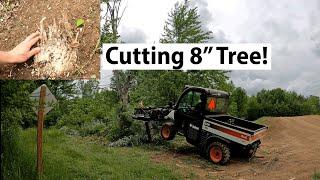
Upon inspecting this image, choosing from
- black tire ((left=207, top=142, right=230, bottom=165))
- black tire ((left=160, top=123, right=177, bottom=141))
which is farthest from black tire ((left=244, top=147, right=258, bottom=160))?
black tire ((left=160, top=123, right=177, bottom=141))

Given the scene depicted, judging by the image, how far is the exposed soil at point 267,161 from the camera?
12.1 m

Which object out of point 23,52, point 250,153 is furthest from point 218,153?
point 23,52

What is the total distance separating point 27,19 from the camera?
5758 millimetres

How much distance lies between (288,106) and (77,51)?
2877 centimetres

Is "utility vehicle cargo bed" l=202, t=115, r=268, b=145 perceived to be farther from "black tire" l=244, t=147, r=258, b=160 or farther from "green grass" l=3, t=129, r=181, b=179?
"green grass" l=3, t=129, r=181, b=179

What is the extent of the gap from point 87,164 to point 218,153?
189 inches

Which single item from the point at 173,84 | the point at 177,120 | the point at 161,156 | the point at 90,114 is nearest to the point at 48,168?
the point at 161,156

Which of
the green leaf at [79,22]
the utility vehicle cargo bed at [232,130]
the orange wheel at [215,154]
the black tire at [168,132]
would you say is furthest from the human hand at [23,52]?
the black tire at [168,132]

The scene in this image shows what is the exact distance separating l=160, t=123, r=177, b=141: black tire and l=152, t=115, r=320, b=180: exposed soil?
1.82 feet

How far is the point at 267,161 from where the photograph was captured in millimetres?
14602

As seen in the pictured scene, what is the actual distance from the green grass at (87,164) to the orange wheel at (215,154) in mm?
2184

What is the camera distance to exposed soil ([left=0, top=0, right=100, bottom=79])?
5.33 meters

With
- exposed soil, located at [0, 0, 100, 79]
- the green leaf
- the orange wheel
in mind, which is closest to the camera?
exposed soil, located at [0, 0, 100, 79]

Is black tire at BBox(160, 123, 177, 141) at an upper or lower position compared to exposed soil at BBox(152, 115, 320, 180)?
upper
